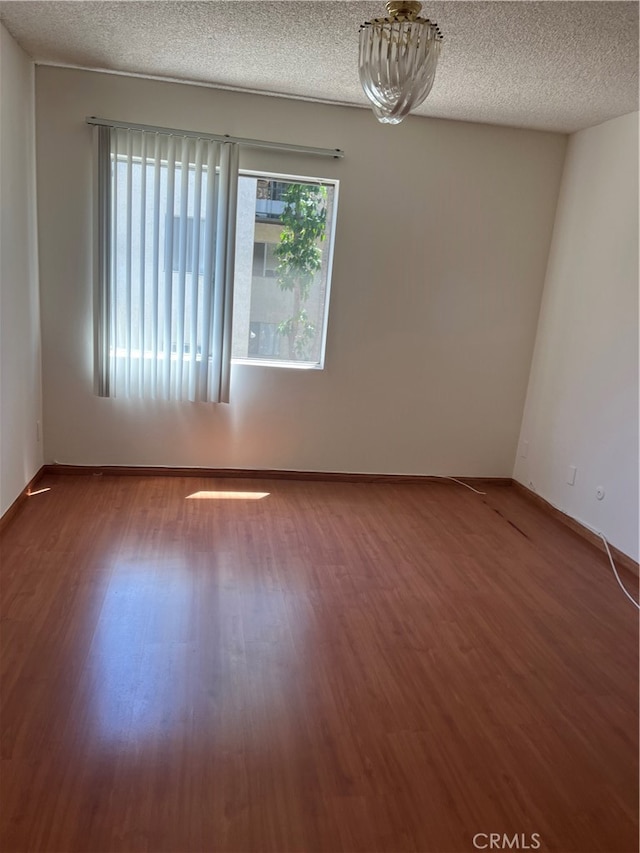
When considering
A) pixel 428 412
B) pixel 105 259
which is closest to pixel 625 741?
pixel 428 412

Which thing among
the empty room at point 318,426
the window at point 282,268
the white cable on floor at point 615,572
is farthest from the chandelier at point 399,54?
the white cable on floor at point 615,572

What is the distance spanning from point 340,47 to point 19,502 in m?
2.96

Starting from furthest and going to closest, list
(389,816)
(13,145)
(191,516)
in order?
1. (191,516)
2. (13,145)
3. (389,816)

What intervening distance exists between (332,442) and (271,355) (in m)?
0.77

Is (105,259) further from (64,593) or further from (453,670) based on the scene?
(453,670)

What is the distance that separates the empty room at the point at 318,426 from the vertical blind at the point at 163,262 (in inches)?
0.8

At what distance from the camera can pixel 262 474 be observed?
4281 mm

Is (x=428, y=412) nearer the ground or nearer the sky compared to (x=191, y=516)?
nearer the sky

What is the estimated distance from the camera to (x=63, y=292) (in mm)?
3744

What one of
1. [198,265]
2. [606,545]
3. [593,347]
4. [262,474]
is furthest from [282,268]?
[606,545]

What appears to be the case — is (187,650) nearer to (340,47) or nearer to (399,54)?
(399,54)

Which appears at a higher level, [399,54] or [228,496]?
[399,54]

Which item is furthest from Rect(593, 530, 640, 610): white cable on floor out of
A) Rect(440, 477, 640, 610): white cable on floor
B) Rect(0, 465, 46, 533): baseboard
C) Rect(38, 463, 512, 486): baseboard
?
Rect(0, 465, 46, 533): baseboard

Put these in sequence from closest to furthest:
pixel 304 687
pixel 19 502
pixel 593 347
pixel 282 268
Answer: pixel 304 687 → pixel 19 502 → pixel 593 347 → pixel 282 268
